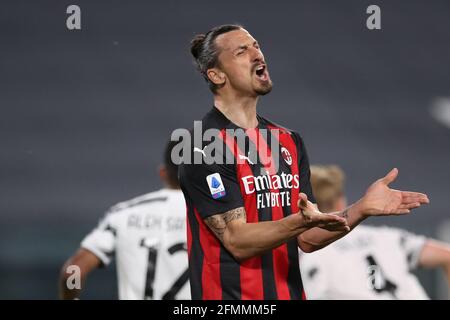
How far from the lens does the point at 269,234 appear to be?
323 centimetres

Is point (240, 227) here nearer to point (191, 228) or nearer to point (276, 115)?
point (191, 228)

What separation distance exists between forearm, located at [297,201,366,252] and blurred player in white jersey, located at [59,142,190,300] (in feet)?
5.56

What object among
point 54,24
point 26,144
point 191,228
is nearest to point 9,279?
point 26,144

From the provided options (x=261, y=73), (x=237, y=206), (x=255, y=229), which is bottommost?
(x=255, y=229)

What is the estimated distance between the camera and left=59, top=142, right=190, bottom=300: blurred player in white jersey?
524cm

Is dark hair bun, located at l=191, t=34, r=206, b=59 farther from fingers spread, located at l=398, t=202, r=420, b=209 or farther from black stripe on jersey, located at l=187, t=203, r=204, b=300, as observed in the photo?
fingers spread, located at l=398, t=202, r=420, b=209

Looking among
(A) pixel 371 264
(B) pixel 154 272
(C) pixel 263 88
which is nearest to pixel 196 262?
(C) pixel 263 88

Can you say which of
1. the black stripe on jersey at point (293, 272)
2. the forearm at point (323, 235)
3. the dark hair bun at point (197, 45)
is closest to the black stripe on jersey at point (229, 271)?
the black stripe on jersey at point (293, 272)

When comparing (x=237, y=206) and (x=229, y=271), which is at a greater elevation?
(x=237, y=206)

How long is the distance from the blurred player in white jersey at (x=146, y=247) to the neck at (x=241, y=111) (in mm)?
1693

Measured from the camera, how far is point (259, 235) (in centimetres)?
326

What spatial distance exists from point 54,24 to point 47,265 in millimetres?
4012

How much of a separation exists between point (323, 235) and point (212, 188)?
0.51m

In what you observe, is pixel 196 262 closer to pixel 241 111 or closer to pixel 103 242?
pixel 241 111
